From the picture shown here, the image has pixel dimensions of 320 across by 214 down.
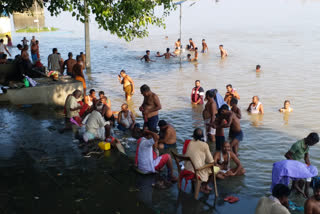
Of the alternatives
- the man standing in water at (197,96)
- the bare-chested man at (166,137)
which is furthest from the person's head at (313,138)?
the man standing in water at (197,96)

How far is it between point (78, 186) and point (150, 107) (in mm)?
3989

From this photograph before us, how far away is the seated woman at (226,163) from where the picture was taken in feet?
27.6

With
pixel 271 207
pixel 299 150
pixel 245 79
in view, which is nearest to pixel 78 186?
pixel 271 207

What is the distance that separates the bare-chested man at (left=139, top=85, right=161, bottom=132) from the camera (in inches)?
417

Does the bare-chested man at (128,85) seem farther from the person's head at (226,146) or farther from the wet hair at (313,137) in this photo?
the wet hair at (313,137)

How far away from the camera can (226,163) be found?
859cm

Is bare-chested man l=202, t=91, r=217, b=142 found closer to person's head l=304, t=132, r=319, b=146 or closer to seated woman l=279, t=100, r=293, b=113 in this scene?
person's head l=304, t=132, r=319, b=146

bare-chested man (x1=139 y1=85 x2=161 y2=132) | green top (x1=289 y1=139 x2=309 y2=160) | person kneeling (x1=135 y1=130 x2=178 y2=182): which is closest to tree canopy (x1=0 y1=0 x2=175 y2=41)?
bare-chested man (x1=139 y1=85 x2=161 y2=132)

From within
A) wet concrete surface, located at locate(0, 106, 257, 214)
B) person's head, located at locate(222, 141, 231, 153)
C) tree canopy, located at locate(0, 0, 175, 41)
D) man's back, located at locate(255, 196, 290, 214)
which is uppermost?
tree canopy, located at locate(0, 0, 175, 41)

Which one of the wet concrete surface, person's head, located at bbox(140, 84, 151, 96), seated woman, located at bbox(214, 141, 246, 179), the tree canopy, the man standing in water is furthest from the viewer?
the man standing in water

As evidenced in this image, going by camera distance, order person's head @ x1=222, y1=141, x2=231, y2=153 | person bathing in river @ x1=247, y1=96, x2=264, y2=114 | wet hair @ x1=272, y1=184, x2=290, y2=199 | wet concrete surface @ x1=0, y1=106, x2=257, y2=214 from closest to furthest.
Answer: wet hair @ x1=272, y1=184, x2=290, y2=199, wet concrete surface @ x1=0, y1=106, x2=257, y2=214, person's head @ x1=222, y1=141, x2=231, y2=153, person bathing in river @ x1=247, y1=96, x2=264, y2=114

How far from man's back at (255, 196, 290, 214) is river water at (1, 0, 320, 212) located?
233 centimetres

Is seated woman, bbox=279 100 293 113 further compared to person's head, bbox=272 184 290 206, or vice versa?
seated woman, bbox=279 100 293 113

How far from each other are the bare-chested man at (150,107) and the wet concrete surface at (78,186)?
4.22 ft
